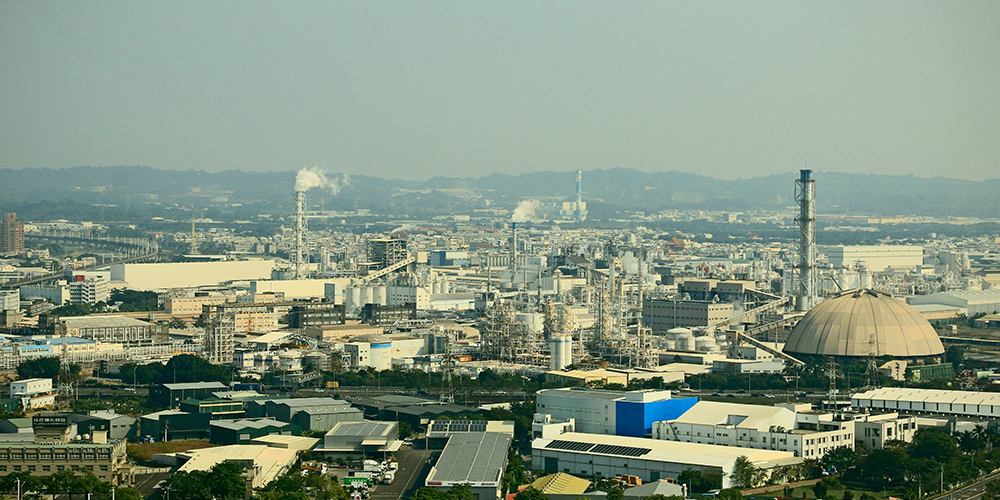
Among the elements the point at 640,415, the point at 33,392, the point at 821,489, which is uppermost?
the point at 640,415

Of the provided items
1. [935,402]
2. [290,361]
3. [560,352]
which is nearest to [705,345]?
[560,352]

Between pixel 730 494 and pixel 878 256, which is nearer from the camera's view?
pixel 730 494

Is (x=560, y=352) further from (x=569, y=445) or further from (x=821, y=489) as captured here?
(x=821, y=489)

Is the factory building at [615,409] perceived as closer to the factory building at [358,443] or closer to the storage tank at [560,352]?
the factory building at [358,443]

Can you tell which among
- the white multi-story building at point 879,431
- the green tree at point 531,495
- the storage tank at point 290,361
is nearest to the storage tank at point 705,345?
the storage tank at point 290,361

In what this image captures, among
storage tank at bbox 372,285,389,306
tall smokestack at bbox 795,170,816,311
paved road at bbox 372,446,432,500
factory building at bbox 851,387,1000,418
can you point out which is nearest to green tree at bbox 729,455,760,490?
paved road at bbox 372,446,432,500

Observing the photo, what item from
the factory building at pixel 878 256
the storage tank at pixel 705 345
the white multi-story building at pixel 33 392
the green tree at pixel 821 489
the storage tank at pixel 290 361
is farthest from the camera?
the factory building at pixel 878 256

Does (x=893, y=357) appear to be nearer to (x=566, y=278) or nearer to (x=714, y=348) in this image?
(x=714, y=348)
